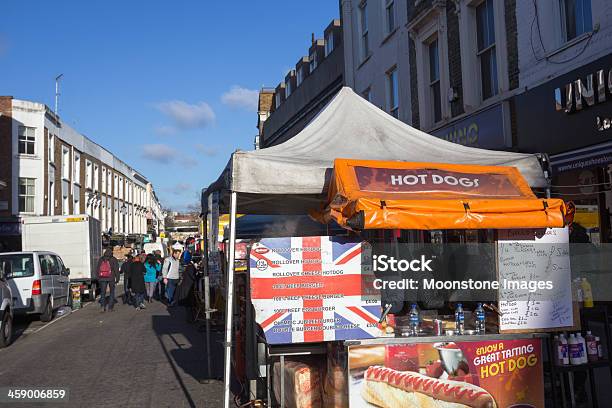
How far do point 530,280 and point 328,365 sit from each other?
6.48ft

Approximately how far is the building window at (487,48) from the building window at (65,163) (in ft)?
96.8

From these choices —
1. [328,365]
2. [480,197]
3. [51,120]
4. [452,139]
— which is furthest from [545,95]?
[51,120]

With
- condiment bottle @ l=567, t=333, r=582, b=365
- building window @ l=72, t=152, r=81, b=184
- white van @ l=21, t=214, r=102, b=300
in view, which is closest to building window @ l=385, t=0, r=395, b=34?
white van @ l=21, t=214, r=102, b=300

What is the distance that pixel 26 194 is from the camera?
30062mm

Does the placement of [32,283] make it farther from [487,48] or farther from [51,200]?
[51,200]

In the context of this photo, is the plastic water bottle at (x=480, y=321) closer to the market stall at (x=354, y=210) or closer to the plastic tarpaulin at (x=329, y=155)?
the market stall at (x=354, y=210)

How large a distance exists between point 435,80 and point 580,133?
5642 mm

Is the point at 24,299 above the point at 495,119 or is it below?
below

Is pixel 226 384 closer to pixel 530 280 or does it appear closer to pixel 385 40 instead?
pixel 530 280

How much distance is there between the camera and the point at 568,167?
28.7 feet

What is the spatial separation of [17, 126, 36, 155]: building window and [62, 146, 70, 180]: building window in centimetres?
450

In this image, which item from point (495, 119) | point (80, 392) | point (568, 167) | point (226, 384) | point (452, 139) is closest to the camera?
point (226, 384)

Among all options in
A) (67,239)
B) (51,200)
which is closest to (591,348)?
(67,239)

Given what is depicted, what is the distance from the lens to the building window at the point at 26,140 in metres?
29.9
